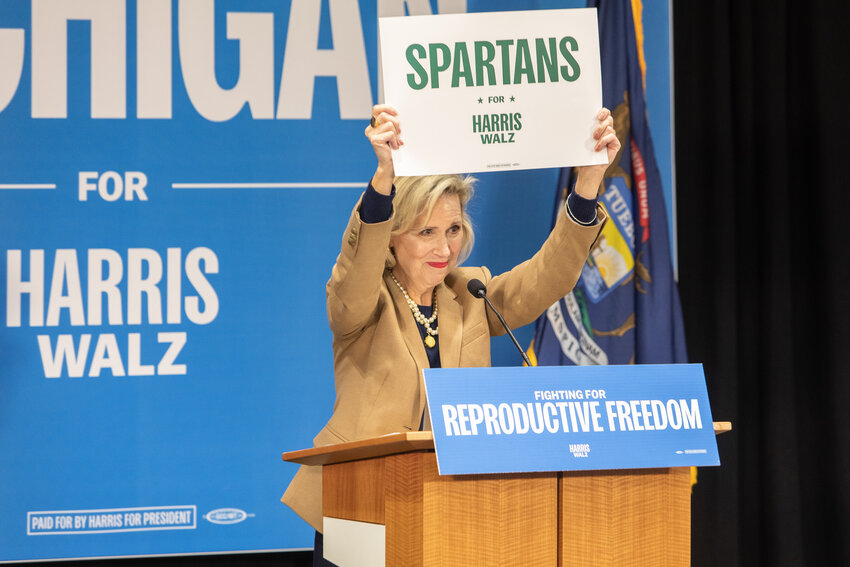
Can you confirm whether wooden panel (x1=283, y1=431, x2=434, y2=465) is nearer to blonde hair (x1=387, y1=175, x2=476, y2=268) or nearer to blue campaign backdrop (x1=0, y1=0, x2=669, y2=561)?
blonde hair (x1=387, y1=175, x2=476, y2=268)

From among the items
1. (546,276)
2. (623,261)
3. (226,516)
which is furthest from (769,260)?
(226,516)

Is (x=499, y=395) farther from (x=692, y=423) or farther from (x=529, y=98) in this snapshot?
(x=529, y=98)

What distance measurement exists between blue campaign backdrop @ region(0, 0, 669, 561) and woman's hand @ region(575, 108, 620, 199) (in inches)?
54.9

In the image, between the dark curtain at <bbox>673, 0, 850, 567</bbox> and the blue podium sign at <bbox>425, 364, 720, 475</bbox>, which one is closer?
the blue podium sign at <bbox>425, 364, 720, 475</bbox>

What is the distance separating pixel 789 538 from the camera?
3.49m

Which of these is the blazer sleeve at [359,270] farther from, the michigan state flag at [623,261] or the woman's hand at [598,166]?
the michigan state flag at [623,261]

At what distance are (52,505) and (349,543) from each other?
76.0 inches

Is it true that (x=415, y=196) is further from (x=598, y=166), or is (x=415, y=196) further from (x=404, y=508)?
(x=404, y=508)

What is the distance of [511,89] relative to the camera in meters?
2.17

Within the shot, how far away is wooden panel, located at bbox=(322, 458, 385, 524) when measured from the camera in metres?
1.55

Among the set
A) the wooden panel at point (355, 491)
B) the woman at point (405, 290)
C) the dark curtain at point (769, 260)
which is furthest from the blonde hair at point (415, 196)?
the dark curtain at point (769, 260)

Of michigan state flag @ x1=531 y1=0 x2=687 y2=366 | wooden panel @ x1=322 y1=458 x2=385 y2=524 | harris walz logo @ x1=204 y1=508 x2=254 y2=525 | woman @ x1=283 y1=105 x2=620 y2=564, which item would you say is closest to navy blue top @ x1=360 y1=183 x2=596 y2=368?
woman @ x1=283 y1=105 x2=620 y2=564

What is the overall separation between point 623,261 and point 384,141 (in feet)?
5.45

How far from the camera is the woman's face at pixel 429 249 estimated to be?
221 centimetres
